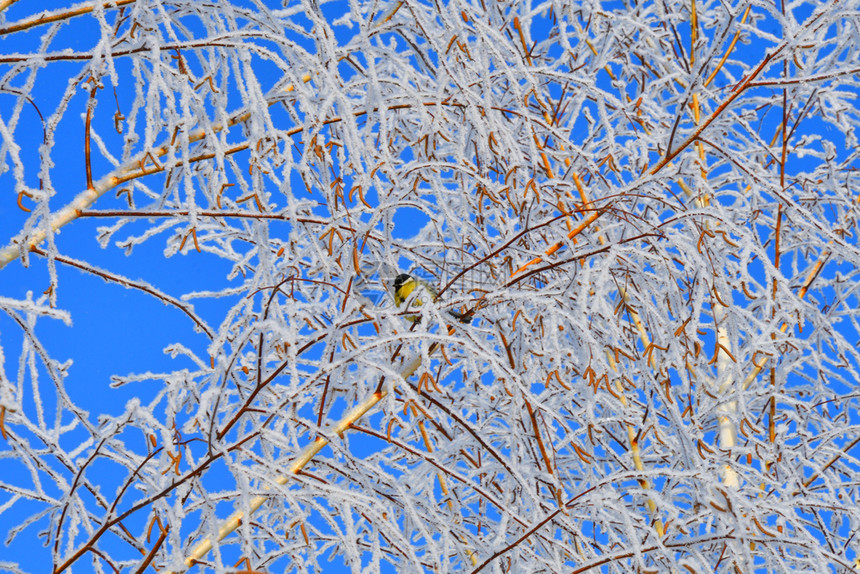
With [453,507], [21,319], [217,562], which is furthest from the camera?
[453,507]

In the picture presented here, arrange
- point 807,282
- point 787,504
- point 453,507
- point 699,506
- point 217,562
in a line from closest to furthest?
1. point 217,562
2. point 787,504
3. point 699,506
4. point 453,507
5. point 807,282

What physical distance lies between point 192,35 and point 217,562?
1248 mm

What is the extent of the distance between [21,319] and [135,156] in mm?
497

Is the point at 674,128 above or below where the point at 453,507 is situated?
above

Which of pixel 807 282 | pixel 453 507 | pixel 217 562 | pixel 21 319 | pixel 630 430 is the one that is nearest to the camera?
pixel 217 562

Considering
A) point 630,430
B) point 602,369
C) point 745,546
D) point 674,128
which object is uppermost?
point 674,128

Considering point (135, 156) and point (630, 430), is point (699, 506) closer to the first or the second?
point (630, 430)

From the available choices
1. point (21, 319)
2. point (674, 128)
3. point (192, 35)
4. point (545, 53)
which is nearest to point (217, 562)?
point (21, 319)

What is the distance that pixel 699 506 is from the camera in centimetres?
249

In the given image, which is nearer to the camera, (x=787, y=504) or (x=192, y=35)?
(x=192, y=35)

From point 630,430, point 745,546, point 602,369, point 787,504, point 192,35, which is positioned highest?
point 192,35

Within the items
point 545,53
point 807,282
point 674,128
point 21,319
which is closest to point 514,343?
point 674,128

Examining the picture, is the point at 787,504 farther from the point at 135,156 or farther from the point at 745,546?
the point at 135,156

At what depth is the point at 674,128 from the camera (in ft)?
7.35
